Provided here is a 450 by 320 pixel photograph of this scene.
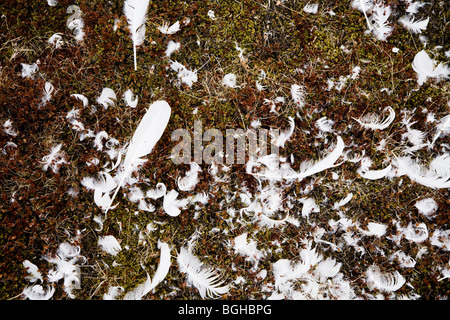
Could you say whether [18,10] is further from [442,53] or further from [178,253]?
[442,53]

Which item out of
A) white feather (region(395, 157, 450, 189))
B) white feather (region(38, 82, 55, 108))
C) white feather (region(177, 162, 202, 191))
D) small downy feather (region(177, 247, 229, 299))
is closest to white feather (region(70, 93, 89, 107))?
white feather (region(38, 82, 55, 108))

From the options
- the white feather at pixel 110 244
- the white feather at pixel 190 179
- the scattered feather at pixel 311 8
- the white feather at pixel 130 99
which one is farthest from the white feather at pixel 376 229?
the white feather at pixel 130 99

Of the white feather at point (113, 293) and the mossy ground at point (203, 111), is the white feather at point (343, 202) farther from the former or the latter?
the white feather at point (113, 293)

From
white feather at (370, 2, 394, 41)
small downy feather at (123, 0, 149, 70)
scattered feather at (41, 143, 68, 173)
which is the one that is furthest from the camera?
white feather at (370, 2, 394, 41)

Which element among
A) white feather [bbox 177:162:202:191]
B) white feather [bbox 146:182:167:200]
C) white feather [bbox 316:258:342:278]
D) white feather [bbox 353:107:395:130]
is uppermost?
white feather [bbox 353:107:395:130]

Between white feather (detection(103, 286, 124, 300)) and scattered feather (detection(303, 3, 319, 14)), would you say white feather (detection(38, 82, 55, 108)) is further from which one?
scattered feather (detection(303, 3, 319, 14))
